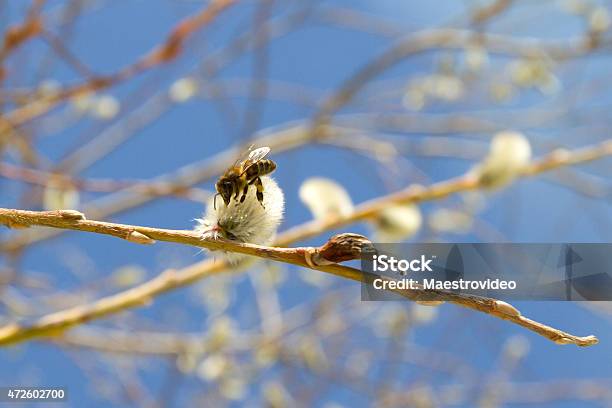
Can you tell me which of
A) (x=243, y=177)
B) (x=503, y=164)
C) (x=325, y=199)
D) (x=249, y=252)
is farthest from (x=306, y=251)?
(x=503, y=164)

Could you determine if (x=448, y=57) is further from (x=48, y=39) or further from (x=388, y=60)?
(x=48, y=39)

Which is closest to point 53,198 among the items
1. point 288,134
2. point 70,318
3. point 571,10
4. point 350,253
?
point 70,318

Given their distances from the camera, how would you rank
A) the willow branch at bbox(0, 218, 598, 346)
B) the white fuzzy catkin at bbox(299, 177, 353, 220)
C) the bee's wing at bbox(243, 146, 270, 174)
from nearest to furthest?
1. the willow branch at bbox(0, 218, 598, 346)
2. the bee's wing at bbox(243, 146, 270, 174)
3. the white fuzzy catkin at bbox(299, 177, 353, 220)

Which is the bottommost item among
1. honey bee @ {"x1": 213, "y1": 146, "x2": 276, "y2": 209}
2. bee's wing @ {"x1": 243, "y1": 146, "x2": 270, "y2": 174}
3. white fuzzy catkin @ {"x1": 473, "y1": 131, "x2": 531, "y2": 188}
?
honey bee @ {"x1": 213, "y1": 146, "x2": 276, "y2": 209}

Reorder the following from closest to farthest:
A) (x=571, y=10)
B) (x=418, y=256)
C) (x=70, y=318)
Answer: (x=418, y=256), (x=70, y=318), (x=571, y=10)

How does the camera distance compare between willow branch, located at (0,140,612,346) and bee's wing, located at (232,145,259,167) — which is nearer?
willow branch, located at (0,140,612,346)

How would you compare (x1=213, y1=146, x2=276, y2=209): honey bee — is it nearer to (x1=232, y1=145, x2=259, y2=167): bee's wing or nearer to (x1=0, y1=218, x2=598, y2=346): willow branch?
(x1=232, y1=145, x2=259, y2=167): bee's wing

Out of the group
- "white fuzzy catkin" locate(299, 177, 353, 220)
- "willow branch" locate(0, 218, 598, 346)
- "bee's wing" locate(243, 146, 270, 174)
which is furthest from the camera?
"white fuzzy catkin" locate(299, 177, 353, 220)

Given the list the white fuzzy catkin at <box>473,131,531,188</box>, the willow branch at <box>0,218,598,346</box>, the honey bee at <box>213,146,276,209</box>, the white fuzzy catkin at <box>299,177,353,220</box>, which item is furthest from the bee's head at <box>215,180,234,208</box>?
the white fuzzy catkin at <box>473,131,531,188</box>
